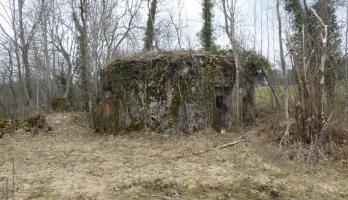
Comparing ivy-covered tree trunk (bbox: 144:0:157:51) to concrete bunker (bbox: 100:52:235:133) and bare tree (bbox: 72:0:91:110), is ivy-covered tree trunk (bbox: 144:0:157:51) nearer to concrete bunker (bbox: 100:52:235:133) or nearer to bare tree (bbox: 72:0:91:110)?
bare tree (bbox: 72:0:91:110)

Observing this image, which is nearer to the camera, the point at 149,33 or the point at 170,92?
the point at 170,92

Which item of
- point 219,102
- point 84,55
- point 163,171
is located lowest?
point 163,171

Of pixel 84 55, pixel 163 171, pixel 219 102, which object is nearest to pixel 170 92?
pixel 219 102

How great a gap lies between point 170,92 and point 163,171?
3.79 m

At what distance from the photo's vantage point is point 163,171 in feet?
20.1

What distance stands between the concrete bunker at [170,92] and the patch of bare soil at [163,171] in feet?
1.83

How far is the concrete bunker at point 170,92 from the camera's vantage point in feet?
31.3

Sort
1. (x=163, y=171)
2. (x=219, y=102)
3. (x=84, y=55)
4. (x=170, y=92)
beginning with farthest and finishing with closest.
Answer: (x=84, y=55) → (x=219, y=102) → (x=170, y=92) → (x=163, y=171)

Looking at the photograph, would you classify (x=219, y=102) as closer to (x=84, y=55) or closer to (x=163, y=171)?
(x=163, y=171)

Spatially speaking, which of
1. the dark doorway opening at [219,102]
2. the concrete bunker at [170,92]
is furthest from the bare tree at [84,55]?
the dark doorway opening at [219,102]

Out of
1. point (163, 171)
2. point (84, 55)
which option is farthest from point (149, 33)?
point (163, 171)

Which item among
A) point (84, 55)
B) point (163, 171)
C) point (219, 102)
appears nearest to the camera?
point (163, 171)

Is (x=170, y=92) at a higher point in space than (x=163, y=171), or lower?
higher

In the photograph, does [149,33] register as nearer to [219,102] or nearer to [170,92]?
[219,102]
